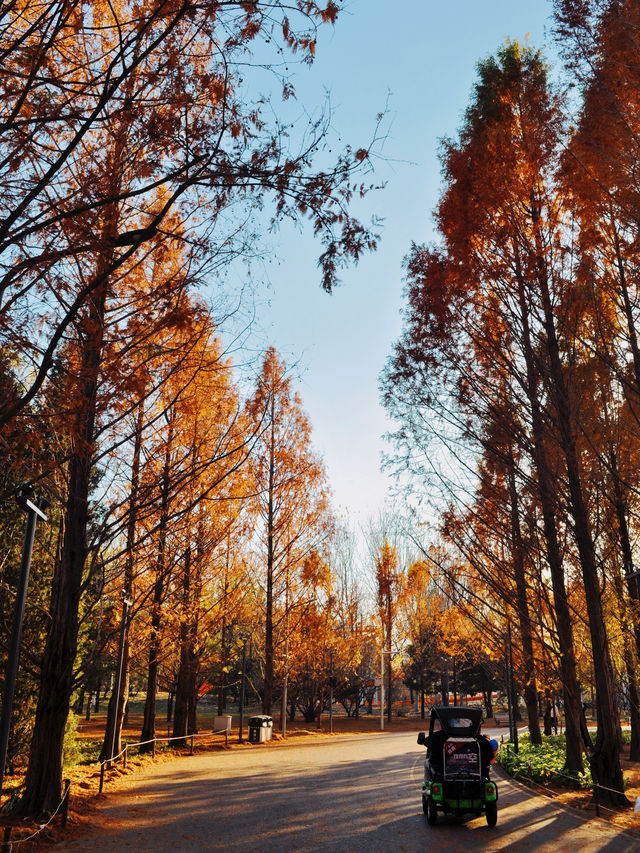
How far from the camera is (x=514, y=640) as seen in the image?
20359mm

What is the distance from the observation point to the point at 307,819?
34.0ft

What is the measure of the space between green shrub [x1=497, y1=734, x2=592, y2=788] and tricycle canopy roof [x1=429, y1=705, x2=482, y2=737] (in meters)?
3.46

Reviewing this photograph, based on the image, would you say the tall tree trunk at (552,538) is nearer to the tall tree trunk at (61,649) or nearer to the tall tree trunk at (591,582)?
the tall tree trunk at (591,582)

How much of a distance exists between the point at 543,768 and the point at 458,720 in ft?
15.4

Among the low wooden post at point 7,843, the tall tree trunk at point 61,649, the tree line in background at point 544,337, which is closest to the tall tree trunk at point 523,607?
the tree line in background at point 544,337

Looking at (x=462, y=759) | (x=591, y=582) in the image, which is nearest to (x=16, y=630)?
(x=462, y=759)

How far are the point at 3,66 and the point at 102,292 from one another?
294 centimetres

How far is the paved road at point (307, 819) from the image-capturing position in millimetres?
8719

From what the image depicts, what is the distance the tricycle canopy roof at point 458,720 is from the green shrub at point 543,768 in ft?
11.3

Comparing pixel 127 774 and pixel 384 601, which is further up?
pixel 384 601

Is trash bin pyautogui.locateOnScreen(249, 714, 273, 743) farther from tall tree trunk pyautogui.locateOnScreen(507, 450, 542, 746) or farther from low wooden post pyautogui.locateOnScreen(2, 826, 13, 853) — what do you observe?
low wooden post pyautogui.locateOnScreen(2, 826, 13, 853)

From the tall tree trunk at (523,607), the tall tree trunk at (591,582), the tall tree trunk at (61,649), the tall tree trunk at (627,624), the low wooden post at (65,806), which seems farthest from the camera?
the tall tree trunk at (627,624)

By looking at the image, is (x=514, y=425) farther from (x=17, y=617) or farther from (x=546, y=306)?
(x=17, y=617)

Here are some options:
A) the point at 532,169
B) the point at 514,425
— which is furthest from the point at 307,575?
the point at 532,169
